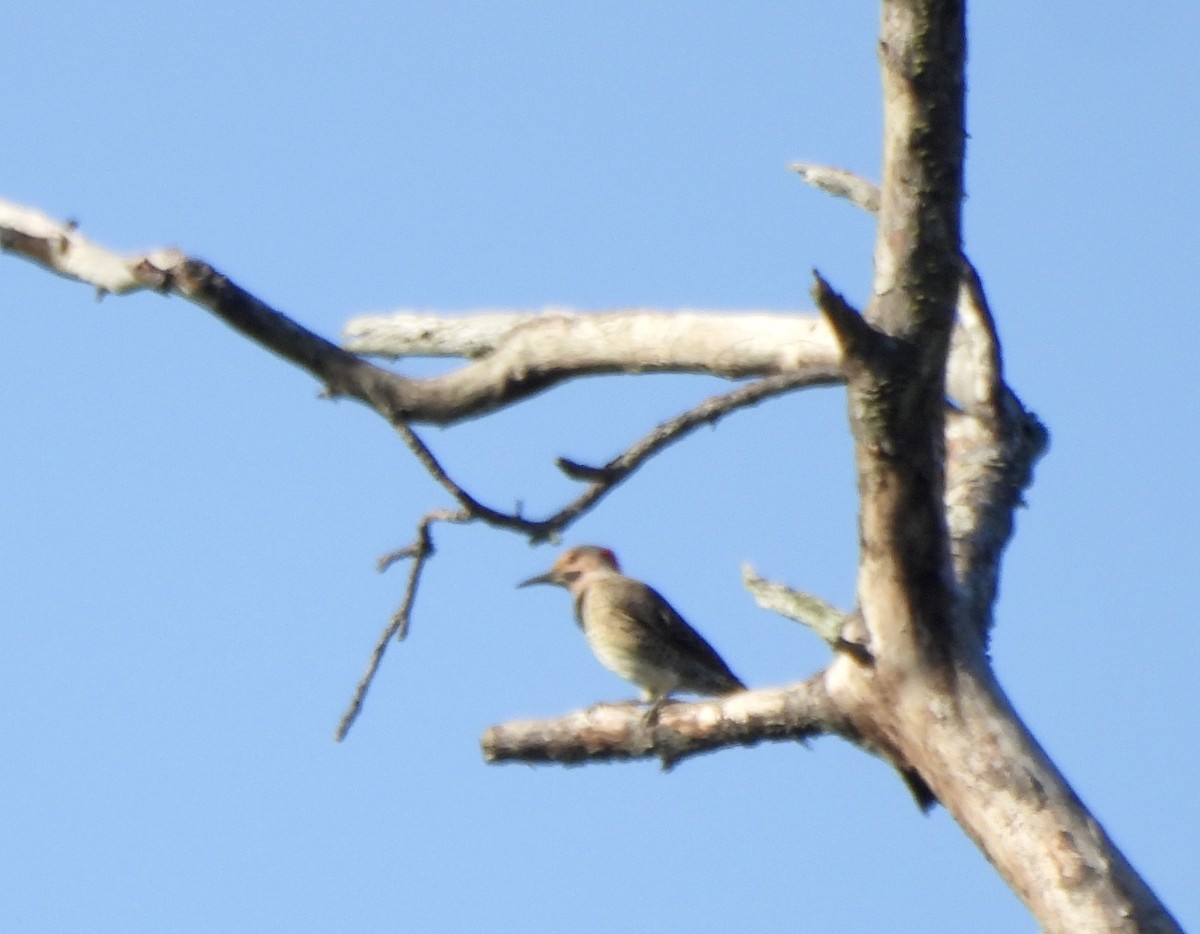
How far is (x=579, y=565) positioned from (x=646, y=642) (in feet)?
4.24

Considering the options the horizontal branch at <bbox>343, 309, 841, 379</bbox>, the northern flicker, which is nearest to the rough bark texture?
the horizontal branch at <bbox>343, 309, 841, 379</bbox>

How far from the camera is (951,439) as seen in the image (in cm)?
659

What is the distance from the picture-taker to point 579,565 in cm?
966

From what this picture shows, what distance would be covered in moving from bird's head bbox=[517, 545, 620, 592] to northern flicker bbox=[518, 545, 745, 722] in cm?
Answer: 28

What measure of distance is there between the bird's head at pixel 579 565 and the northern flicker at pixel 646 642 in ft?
0.91

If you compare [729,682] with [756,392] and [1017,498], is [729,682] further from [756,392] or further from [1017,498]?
[756,392]

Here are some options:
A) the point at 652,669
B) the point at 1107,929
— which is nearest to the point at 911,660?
the point at 1107,929

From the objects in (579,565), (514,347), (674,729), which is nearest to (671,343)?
(514,347)

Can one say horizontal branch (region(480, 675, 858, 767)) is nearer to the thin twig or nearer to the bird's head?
the thin twig

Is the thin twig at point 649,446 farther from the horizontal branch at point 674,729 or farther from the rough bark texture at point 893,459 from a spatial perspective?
the horizontal branch at point 674,729

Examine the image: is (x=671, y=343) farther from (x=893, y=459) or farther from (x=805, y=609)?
(x=893, y=459)

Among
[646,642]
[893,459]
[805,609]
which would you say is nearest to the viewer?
[893,459]

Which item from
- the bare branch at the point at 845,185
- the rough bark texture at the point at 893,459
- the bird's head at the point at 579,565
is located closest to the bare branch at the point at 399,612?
the rough bark texture at the point at 893,459

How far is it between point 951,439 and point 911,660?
6.24 feet
